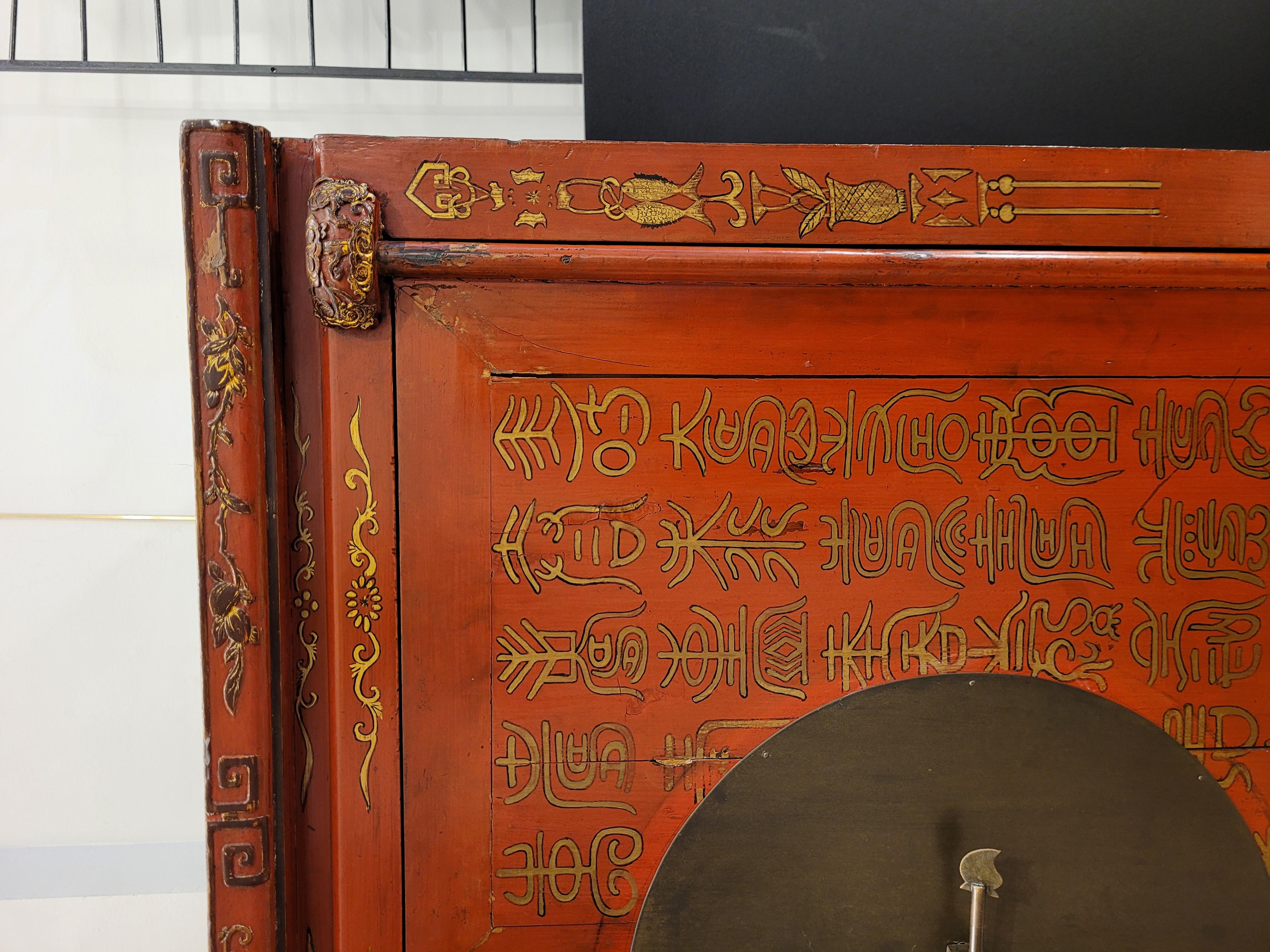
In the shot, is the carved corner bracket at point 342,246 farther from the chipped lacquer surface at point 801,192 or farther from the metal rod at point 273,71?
the metal rod at point 273,71

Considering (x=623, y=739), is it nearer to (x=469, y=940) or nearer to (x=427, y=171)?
(x=469, y=940)

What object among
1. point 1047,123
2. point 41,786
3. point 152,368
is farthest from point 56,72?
point 1047,123

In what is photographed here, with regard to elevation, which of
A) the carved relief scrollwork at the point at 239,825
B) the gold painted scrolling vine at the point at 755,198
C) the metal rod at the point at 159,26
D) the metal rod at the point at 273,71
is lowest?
the carved relief scrollwork at the point at 239,825

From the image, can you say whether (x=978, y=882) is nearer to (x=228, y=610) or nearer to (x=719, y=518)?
(x=719, y=518)

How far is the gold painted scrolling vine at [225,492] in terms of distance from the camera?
0.55 m

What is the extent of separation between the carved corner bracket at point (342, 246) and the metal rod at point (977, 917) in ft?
2.30

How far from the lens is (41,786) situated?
1161 millimetres

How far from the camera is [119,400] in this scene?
45.1 inches

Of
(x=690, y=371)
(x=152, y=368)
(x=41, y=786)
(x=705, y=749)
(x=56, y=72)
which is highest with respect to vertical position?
(x=56, y=72)

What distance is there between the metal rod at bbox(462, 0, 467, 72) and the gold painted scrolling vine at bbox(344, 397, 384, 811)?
0.78 metres

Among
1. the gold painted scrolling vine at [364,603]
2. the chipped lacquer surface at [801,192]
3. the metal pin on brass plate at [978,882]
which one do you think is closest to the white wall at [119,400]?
the chipped lacquer surface at [801,192]

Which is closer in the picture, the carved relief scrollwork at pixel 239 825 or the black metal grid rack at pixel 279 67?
the carved relief scrollwork at pixel 239 825

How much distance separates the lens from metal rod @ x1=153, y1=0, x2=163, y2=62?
1043 mm

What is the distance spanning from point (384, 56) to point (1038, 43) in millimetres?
966
